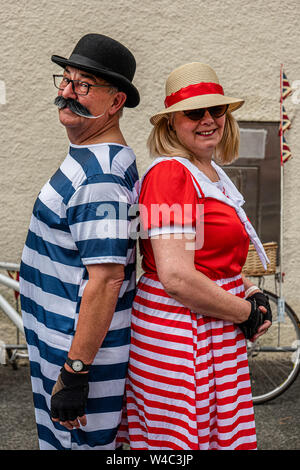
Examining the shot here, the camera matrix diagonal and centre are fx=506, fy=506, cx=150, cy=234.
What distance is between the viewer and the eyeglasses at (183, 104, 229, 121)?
1.73 metres

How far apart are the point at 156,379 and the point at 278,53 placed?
3.35m

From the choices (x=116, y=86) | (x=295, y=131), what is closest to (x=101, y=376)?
(x=116, y=86)

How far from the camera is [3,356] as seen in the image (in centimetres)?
389

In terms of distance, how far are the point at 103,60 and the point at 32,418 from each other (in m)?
2.53

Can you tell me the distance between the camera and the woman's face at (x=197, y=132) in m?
1.74

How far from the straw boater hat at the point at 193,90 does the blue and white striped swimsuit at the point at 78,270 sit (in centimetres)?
24

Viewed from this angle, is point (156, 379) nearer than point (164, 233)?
No

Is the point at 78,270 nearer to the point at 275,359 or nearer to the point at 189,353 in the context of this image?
the point at 189,353

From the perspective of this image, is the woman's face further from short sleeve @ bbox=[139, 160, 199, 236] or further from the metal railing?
the metal railing

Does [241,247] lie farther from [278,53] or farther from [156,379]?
[278,53]

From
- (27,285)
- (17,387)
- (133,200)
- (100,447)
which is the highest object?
(133,200)

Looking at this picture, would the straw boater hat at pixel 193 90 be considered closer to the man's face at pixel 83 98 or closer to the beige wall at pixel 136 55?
the man's face at pixel 83 98

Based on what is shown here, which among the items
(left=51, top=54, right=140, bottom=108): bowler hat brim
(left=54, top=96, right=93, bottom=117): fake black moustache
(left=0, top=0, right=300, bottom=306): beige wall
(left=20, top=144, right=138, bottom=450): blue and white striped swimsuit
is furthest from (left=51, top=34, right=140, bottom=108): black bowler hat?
(left=0, top=0, right=300, bottom=306): beige wall

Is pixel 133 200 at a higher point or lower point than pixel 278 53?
lower
